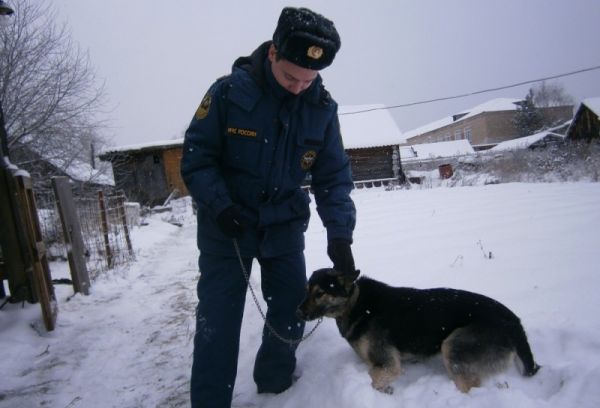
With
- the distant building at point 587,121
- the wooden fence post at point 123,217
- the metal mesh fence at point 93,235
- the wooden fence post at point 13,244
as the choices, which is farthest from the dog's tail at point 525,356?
the distant building at point 587,121

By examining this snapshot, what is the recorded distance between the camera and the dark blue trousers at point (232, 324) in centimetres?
222

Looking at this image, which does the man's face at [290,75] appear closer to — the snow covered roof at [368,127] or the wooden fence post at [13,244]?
the wooden fence post at [13,244]

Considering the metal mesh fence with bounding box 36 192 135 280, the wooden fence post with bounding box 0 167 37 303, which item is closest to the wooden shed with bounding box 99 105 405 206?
the metal mesh fence with bounding box 36 192 135 280

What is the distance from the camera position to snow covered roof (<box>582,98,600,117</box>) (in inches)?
883

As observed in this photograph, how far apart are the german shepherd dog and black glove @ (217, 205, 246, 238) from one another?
2.92 feet

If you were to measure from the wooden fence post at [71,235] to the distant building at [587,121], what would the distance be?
93.5 ft

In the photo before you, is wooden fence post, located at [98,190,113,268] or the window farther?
the window

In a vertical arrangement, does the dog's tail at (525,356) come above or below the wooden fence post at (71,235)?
below

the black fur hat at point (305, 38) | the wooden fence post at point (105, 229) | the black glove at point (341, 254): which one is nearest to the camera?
the black fur hat at point (305, 38)

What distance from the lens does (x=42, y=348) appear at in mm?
3729

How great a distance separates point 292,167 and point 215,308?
107cm

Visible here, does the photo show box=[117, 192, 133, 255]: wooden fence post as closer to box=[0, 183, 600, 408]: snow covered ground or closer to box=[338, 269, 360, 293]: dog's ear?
box=[0, 183, 600, 408]: snow covered ground

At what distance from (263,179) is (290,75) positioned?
670 millimetres

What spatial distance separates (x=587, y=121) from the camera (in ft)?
81.5
